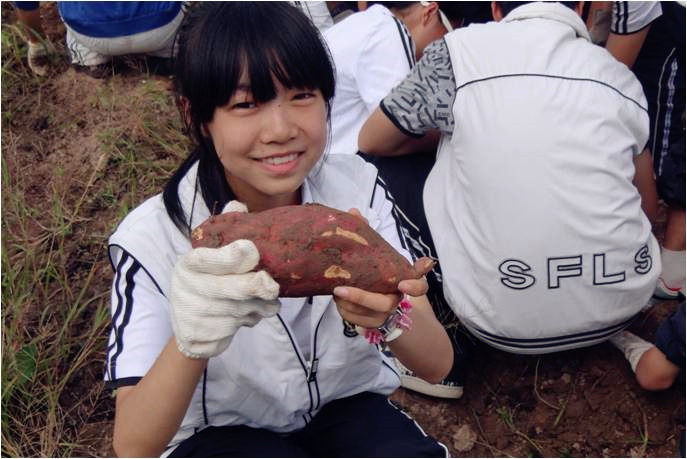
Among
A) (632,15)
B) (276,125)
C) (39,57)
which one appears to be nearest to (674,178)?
(632,15)

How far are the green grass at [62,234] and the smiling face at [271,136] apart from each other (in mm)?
1170

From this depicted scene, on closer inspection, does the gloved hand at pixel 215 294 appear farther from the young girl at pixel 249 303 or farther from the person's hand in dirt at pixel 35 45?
the person's hand in dirt at pixel 35 45

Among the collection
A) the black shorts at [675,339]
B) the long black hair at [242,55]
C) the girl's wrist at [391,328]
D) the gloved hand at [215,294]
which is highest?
the long black hair at [242,55]

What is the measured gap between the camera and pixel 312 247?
1268 mm

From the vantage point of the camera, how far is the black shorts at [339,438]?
5.01 ft

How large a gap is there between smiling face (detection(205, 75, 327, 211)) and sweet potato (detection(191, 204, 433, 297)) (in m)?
0.13

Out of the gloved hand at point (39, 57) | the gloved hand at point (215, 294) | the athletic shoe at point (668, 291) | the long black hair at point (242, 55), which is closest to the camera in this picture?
the gloved hand at point (215, 294)

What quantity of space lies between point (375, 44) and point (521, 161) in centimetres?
80

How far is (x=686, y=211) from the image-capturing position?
8.01 ft

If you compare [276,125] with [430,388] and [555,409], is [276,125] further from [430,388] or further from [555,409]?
[555,409]

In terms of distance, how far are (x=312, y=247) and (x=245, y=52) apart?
1.23ft

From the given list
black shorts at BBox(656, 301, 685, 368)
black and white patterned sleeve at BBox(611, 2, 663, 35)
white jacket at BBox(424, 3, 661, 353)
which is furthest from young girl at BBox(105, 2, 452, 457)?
black and white patterned sleeve at BBox(611, 2, 663, 35)

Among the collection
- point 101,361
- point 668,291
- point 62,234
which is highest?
point 62,234

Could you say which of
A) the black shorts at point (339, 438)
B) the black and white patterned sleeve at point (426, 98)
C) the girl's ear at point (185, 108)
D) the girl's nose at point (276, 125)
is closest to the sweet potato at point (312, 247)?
the girl's nose at point (276, 125)
